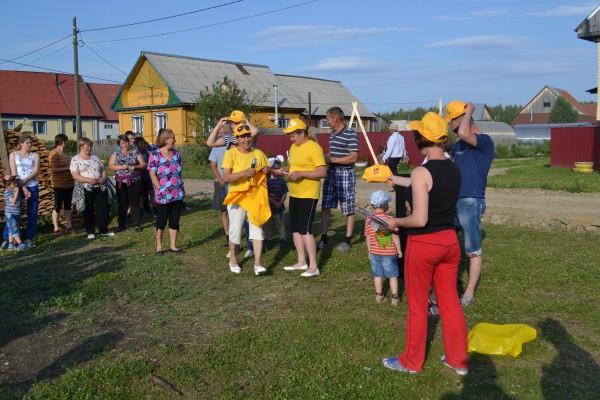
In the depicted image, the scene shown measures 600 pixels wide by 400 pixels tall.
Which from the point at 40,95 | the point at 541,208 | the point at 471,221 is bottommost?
the point at 541,208

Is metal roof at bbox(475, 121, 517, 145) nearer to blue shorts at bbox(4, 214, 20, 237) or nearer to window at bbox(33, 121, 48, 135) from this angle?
window at bbox(33, 121, 48, 135)

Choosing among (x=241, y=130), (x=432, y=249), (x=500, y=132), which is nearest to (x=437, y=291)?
(x=432, y=249)

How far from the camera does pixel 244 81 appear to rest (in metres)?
42.5

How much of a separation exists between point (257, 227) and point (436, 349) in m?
3.08

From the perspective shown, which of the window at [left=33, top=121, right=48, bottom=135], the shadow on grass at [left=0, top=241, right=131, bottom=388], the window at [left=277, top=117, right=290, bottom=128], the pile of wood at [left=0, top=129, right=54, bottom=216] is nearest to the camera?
the shadow on grass at [left=0, top=241, right=131, bottom=388]

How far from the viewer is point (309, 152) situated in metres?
7.29

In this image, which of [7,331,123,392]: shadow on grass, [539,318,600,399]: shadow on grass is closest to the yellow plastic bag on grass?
[539,318,600,399]: shadow on grass

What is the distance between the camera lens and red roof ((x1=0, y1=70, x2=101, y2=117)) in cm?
5144

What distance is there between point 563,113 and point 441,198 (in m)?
71.5

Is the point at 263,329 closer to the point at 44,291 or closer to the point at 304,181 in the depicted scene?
the point at 304,181

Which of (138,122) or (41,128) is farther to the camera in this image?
(41,128)

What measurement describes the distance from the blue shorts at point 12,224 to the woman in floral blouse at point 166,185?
2.62 m

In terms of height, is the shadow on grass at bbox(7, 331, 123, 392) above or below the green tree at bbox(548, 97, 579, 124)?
below

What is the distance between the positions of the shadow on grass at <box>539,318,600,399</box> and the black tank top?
132 centimetres
